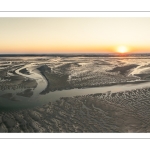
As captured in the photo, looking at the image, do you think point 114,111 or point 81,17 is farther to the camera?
Result: point 81,17

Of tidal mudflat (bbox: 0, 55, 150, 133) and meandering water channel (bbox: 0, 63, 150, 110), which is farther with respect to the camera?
meandering water channel (bbox: 0, 63, 150, 110)

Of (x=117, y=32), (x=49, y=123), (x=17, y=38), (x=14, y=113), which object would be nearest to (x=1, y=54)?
(x=17, y=38)

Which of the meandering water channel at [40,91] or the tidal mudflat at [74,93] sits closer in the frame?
the tidal mudflat at [74,93]
